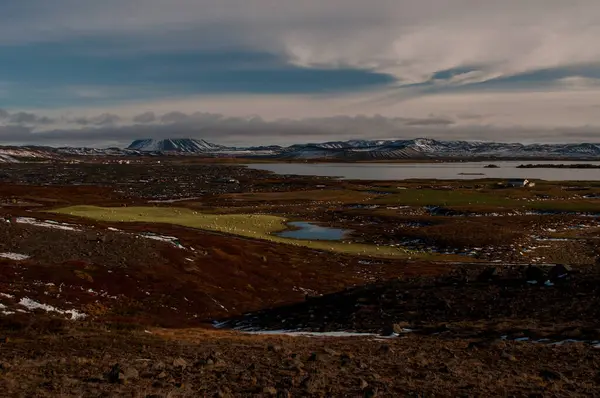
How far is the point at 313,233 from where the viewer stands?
82.5m

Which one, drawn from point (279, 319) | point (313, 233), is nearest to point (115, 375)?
point (279, 319)

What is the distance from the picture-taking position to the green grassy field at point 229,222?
67625mm

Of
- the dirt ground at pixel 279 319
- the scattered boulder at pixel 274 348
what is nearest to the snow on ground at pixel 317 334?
the dirt ground at pixel 279 319

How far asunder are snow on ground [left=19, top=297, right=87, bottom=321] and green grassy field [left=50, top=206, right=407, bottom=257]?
A: 41.7 m

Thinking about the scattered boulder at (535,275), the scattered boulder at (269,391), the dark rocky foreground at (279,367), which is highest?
the scattered boulder at (269,391)

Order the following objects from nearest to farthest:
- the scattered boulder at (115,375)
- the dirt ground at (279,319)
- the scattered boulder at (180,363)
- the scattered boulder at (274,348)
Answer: the scattered boulder at (115,375)
the dirt ground at (279,319)
the scattered boulder at (180,363)
the scattered boulder at (274,348)

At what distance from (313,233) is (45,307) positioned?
57553mm

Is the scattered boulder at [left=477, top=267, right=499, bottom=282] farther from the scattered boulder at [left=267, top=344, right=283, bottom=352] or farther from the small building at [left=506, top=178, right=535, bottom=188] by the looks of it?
the small building at [left=506, top=178, right=535, bottom=188]

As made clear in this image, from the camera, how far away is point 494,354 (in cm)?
1938

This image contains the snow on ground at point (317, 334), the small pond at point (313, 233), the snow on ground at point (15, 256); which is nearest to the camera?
the snow on ground at point (317, 334)

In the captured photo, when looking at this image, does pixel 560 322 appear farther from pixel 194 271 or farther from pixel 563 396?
pixel 194 271

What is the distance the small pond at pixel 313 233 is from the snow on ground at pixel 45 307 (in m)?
50.7

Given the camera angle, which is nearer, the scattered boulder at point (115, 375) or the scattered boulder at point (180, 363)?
the scattered boulder at point (115, 375)

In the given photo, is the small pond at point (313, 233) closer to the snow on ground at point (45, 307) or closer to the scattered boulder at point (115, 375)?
the snow on ground at point (45, 307)
